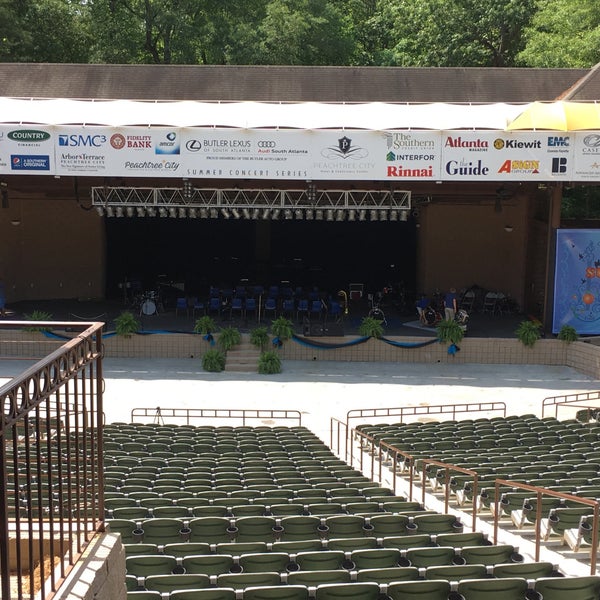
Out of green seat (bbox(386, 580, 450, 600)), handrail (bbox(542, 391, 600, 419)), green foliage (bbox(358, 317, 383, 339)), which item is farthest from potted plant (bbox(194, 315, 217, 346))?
green seat (bbox(386, 580, 450, 600))

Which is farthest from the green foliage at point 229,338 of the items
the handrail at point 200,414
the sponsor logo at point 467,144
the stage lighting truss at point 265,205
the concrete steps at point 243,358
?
the sponsor logo at point 467,144

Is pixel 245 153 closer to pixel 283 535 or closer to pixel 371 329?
pixel 371 329

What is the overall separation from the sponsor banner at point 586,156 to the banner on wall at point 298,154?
1.1 inches

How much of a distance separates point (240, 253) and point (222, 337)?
34.0 feet

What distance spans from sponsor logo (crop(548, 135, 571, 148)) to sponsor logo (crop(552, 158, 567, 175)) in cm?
38

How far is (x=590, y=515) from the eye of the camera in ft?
30.6

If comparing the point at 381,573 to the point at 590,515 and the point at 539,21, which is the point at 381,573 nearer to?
the point at 590,515

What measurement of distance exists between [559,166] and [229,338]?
10789mm

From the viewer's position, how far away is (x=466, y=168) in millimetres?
23203

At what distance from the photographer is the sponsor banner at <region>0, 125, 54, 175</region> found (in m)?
23.1

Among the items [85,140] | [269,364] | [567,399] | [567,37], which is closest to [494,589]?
[567,399]

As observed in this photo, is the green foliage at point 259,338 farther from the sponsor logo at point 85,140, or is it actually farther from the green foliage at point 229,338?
the sponsor logo at point 85,140

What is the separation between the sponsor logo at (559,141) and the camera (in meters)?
23.0

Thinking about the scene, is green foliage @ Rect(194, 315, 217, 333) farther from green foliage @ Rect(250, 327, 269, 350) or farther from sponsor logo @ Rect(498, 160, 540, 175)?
sponsor logo @ Rect(498, 160, 540, 175)
